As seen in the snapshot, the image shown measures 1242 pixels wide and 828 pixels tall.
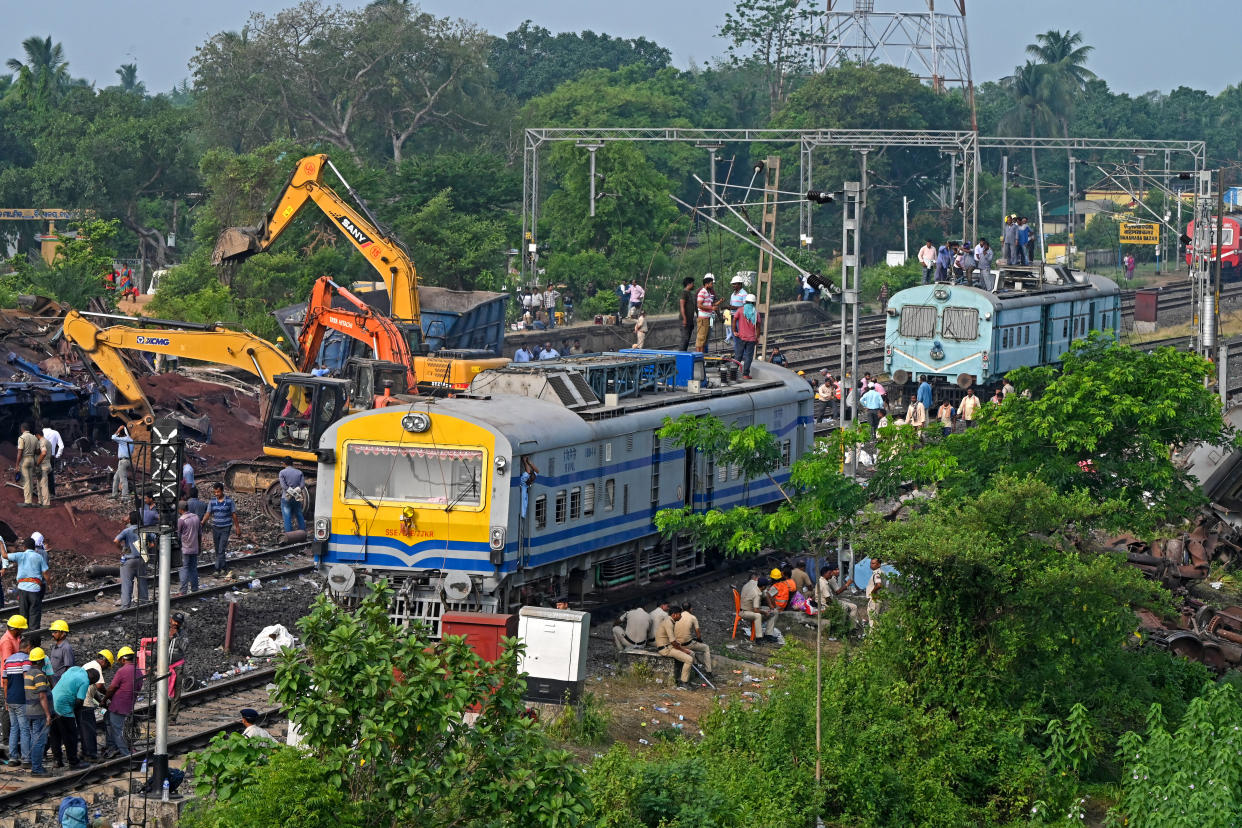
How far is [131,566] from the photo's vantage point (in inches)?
916

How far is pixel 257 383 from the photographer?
1623 inches

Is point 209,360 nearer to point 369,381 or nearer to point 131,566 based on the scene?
point 369,381

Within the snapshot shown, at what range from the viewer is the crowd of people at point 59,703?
55.9ft

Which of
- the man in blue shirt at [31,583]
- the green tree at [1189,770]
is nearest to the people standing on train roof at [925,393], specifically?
the green tree at [1189,770]

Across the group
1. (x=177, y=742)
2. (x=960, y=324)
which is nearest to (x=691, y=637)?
(x=177, y=742)

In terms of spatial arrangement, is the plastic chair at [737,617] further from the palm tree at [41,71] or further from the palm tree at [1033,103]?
the palm tree at [1033,103]

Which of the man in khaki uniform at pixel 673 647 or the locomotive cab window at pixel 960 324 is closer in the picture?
the man in khaki uniform at pixel 673 647

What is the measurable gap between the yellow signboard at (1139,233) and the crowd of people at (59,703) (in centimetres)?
7318

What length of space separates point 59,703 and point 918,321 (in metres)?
28.5

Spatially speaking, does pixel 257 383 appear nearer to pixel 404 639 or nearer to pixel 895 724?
pixel 895 724

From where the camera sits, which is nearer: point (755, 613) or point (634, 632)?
point (634, 632)

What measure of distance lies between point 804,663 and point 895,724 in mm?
1997

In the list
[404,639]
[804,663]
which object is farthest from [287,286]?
[404,639]

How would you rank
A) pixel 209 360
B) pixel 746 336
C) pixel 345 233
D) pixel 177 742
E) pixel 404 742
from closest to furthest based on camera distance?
pixel 404 742 < pixel 177 742 < pixel 746 336 < pixel 209 360 < pixel 345 233
